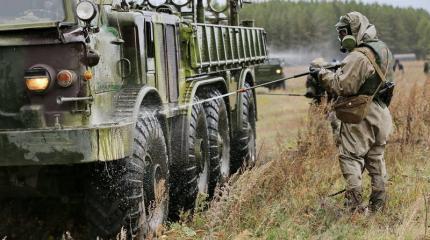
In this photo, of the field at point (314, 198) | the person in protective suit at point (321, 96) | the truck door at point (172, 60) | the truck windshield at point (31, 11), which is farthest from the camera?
the person in protective suit at point (321, 96)

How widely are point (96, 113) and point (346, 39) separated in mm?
2617

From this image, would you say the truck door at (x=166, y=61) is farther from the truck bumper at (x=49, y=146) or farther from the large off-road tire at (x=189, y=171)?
the truck bumper at (x=49, y=146)

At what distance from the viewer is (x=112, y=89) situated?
6016mm

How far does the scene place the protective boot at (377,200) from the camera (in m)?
7.35

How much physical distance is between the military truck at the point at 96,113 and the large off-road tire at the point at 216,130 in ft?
2.88

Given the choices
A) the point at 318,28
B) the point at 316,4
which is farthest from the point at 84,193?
the point at 316,4

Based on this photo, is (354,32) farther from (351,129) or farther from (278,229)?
(278,229)

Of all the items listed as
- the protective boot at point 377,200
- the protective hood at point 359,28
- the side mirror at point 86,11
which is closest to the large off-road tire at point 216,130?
the protective boot at point 377,200

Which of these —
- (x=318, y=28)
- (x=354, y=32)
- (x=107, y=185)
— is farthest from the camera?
(x=318, y=28)

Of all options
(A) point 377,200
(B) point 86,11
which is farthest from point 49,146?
(A) point 377,200

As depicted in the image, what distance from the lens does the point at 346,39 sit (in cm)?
714

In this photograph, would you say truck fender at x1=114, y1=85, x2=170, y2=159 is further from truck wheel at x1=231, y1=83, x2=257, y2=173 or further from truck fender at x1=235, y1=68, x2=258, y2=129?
truck wheel at x1=231, y1=83, x2=257, y2=173

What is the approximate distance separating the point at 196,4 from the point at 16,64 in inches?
188

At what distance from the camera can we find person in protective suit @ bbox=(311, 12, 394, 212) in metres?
7.05
